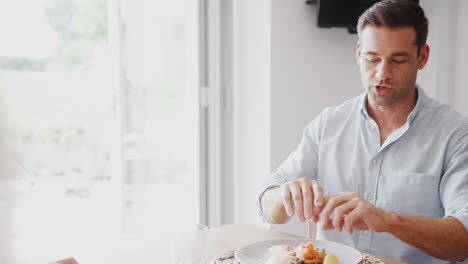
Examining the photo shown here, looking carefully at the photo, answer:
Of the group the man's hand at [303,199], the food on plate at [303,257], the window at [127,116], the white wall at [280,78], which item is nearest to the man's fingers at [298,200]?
the man's hand at [303,199]

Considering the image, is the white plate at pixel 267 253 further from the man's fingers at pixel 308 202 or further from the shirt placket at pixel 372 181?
the shirt placket at pixel 372 181

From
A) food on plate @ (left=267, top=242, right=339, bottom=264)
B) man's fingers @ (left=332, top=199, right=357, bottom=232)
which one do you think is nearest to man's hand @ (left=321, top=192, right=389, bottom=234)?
man's fingers @ (left=332, top=199, right=357, bottom=232)

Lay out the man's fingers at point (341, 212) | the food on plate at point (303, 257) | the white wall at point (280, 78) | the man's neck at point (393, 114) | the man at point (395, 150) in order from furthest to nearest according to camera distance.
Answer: the white wall at point (280, 78)
the man's neck at point (393, 114)
the man at point (395, 150)
the man's fingers at point (341, 212)
the food on plate at point (303, 257)

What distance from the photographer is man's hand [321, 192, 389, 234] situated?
46.6 inches

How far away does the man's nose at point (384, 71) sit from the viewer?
4.79ft

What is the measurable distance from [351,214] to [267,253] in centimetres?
22

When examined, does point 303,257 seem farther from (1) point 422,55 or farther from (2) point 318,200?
(1) point 422,55

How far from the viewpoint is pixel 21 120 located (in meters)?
3.03

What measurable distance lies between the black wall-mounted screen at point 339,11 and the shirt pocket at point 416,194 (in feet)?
4.64

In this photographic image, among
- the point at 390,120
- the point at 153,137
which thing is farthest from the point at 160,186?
the point at 390,120

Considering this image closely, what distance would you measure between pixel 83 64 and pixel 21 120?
3.13ft

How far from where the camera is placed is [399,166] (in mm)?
1504

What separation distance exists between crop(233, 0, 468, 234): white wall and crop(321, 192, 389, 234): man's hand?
1450mm

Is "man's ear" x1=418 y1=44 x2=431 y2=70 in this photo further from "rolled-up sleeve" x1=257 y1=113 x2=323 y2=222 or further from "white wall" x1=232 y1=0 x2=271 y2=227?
"white wall" x1=232 y1=0 x2=271 y2=227
